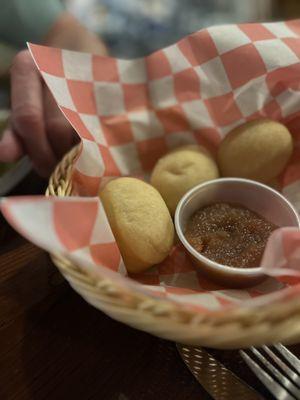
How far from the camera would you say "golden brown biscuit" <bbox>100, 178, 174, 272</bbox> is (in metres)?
0.83

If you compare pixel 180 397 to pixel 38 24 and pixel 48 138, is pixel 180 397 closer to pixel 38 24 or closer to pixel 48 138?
pixel 48 138

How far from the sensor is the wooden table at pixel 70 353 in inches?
28.1

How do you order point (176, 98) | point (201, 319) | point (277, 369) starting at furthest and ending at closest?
point (176, 98) → point (277, 369) → point (201, 319)

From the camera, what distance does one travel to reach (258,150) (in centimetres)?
98

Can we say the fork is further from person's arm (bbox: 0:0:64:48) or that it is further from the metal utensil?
person's arm (bbox: 0:0:64:48)

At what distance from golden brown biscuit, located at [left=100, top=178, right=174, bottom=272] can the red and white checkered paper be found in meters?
0.06

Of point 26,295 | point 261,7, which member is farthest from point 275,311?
point 261,7

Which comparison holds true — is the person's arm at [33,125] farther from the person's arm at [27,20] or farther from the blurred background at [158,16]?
the blurred background at [158,16]

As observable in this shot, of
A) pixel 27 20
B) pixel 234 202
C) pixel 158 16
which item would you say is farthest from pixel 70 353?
pixel 158 16

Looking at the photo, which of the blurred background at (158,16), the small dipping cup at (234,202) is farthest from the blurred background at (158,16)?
the small dipping cup at (234,202)

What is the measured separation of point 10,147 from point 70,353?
0.51 meters

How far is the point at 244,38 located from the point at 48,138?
53 cm

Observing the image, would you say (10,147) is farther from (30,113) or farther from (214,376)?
(214,376)

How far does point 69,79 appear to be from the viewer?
0.99 metres
